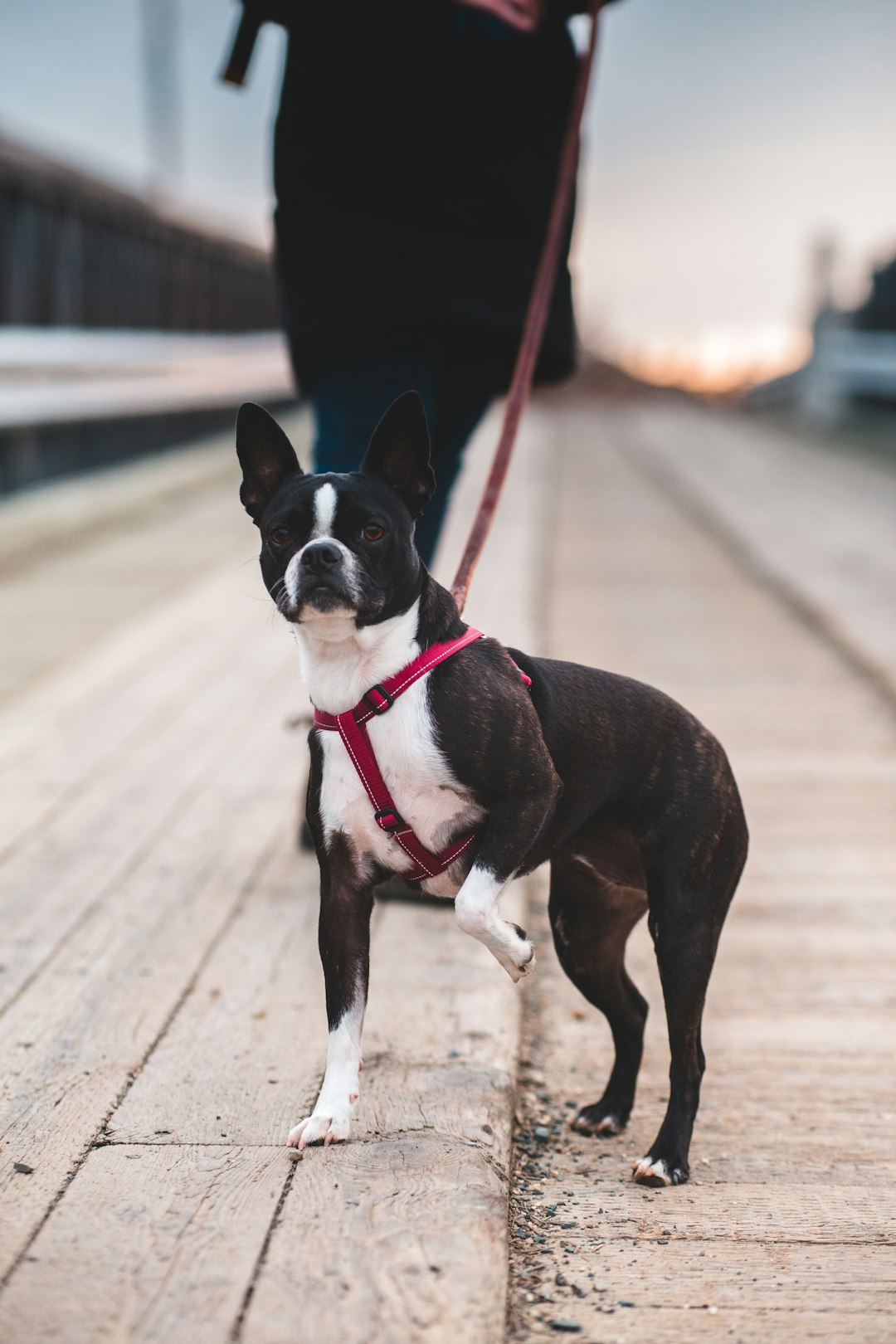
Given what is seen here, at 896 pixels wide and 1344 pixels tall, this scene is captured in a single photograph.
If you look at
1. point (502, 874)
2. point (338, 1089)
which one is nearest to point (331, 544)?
point (502, 874)

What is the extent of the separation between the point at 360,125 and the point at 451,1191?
6.57ft

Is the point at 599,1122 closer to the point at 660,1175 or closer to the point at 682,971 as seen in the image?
the point at 660,1175

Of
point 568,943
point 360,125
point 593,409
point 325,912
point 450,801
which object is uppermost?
point 360,125

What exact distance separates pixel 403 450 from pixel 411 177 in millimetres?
918

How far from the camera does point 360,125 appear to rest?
2807 millimetres

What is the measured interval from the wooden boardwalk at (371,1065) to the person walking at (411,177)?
3.62 ft

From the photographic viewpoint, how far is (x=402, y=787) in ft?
6.75

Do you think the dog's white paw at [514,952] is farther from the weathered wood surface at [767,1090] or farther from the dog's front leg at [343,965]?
the weathered wood surface at [767,1090]

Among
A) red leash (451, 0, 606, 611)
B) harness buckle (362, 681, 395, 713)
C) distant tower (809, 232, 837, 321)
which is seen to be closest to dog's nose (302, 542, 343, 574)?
harness buckle (362, 681, 395, 713)

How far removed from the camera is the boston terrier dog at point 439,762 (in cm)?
204

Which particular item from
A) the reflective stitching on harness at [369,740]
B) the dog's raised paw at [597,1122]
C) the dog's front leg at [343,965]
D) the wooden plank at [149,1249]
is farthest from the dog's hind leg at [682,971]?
the wooden plank at [149,1249]

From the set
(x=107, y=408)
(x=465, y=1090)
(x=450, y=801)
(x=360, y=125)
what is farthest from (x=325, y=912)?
(x=107, y=408)

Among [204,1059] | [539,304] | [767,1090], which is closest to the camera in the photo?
[204,1059]

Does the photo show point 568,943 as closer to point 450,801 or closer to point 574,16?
point 450,801
